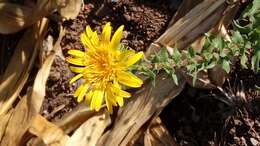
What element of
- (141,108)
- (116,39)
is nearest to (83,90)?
(116,39)

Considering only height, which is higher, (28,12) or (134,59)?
(28,12)

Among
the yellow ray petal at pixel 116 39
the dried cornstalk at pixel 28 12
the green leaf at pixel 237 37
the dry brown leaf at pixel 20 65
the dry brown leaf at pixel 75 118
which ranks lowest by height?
the green leaf at pixel 237 37

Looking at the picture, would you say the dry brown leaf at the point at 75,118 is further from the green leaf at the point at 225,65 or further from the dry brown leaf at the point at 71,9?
the green leaf at the point at 225,65

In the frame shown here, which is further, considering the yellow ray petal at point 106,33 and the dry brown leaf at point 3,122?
the dry brown leaf at point 3,122

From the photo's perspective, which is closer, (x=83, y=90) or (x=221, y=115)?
(x=83, y=90)

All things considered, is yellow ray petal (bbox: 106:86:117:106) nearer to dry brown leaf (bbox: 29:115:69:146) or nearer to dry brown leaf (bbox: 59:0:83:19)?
dry brown leaf (bbox: 29:115:69:146)

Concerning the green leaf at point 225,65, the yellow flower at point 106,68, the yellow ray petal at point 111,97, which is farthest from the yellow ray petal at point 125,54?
the green leaf at point 225,65

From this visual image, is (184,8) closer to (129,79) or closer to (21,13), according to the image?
(129,79)
